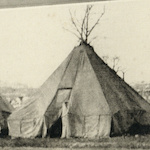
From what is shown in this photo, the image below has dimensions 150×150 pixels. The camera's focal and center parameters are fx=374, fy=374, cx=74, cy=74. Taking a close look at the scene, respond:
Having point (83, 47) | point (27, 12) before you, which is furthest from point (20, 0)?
point (83, 47)

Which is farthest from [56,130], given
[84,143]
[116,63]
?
[116,63]

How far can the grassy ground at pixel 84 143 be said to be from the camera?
2.38 meters

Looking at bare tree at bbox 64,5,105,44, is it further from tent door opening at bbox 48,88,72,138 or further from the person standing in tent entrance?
the person standing in tent entrance

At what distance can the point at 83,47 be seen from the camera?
8.45 ft

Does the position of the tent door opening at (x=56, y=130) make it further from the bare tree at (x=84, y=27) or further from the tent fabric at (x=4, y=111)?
the bare tree at (x=84, y=27)

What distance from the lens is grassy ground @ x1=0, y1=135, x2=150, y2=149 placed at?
238cm

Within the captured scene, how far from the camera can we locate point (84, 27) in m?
2.56

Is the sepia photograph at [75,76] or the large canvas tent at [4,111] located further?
the large canvas tent at [4,111]

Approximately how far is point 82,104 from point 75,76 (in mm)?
214

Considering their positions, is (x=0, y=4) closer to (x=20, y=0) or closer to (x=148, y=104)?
(x=20, y=0)

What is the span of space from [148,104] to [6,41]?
1104mm

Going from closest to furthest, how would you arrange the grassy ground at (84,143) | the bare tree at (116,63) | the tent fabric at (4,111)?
the grassy ground at (84,143), the bare tree at (116,63), the tent fabric at (4,111)

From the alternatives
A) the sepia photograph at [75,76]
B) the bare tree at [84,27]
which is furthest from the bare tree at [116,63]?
the bare tree at [84,27]

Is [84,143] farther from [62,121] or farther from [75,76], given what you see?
[75,76]
